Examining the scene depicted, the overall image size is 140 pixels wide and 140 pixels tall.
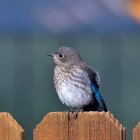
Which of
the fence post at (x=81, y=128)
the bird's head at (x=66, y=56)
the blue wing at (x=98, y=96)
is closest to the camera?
the fence post at (x=81, y=128)

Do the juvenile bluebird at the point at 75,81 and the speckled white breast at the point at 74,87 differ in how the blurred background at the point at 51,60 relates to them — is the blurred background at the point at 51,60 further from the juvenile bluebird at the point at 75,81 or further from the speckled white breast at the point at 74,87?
the speckled white breast at the point at 74,87

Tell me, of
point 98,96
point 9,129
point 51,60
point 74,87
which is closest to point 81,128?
point 9,129

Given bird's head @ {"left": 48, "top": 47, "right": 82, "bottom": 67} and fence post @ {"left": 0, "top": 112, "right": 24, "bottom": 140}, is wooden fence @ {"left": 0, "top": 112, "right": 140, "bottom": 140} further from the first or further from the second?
bird's head @ {"left": 48, "top": 47, "right": 82, "bottom": 67}

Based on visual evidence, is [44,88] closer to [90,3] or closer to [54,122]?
[90,3]

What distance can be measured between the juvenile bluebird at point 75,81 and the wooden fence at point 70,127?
1970 mm

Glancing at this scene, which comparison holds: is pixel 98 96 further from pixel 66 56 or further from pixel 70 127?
pixel 70 127

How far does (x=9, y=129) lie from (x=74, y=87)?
2537 millimetres

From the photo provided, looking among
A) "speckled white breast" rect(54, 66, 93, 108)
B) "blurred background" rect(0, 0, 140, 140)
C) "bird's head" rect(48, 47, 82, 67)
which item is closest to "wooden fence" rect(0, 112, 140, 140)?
"speckled white breast" rect(54, 66, 93, 108)

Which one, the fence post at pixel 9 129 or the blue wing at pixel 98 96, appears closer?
the fence post at pixel 9 129

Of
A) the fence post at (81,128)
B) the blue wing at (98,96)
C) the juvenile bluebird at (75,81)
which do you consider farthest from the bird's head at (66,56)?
the fence post at (81,128)

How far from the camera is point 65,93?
25.6 ft

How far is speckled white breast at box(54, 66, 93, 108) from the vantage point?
25.1 ft

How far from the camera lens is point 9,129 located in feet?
17.6

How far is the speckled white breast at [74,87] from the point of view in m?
7.66
